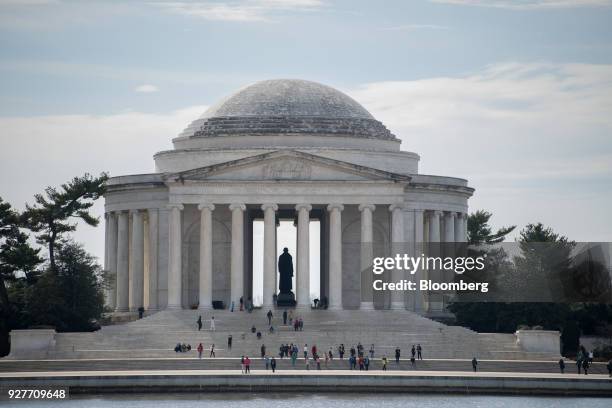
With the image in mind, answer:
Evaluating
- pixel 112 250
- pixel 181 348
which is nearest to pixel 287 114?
pixel 112 250

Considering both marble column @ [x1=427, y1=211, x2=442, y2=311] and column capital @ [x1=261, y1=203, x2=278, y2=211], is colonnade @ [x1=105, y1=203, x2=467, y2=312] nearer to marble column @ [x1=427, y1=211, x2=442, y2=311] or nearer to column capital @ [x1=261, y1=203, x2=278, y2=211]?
column capital @ [x1=261, y1=203, x2=278, y2=211]

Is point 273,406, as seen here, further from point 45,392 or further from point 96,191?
point 96,191

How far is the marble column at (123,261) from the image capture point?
15288cm

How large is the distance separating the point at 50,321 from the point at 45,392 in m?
27.4

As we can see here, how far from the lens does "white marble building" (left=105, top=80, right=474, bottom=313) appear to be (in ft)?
474

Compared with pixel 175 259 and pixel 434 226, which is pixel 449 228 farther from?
pixel 175 259

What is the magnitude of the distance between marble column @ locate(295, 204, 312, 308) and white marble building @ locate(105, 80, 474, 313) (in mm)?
107

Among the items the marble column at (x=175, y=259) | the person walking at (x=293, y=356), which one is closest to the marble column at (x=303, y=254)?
the marble column at (x=175, y=259)

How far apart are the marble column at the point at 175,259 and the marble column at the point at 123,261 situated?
8051 millimetres

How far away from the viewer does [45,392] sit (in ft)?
356

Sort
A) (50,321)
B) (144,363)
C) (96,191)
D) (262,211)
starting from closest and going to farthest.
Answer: (144,363) → (50,321) → (96,191) → (262,211)

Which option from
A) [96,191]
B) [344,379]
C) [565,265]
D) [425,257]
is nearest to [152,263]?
[96,191]

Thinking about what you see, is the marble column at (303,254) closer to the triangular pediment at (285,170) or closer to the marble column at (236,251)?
the triangular pediment at (285,170)

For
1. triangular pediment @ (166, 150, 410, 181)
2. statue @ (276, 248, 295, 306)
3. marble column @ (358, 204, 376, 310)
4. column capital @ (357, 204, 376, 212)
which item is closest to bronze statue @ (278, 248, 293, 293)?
statue @ (276, 248, 295, 306)
